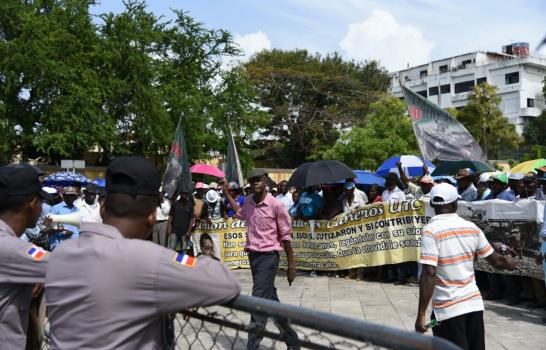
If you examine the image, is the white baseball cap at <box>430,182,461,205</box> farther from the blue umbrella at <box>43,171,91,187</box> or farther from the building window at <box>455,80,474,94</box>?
the building window at <box>455,80,474,94</box>

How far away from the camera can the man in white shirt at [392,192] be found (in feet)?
36.6

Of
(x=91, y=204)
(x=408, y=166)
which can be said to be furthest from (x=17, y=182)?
(x=408, y=166)

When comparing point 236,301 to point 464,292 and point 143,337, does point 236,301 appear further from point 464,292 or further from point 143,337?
point 464,292

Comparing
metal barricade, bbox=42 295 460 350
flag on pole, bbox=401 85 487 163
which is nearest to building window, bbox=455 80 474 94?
flag on pole, bbox=401 85 487 163

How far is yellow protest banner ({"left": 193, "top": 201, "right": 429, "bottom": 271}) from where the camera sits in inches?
408

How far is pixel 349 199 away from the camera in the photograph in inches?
451

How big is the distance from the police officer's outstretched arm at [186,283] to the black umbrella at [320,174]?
875 cm

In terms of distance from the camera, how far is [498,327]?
24.1 ft

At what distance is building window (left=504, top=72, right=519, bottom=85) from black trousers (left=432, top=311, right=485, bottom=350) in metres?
76.1

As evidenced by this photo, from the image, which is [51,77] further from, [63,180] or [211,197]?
[211,197]

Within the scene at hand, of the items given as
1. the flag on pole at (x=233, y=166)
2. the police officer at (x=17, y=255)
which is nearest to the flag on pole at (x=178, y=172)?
the flag on pole at (x=233, y=166)

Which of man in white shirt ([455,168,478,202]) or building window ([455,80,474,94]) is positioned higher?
building window ([455,80,474,94])

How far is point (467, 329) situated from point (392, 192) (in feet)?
22.9

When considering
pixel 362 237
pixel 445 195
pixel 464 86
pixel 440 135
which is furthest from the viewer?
pixel 464 86
